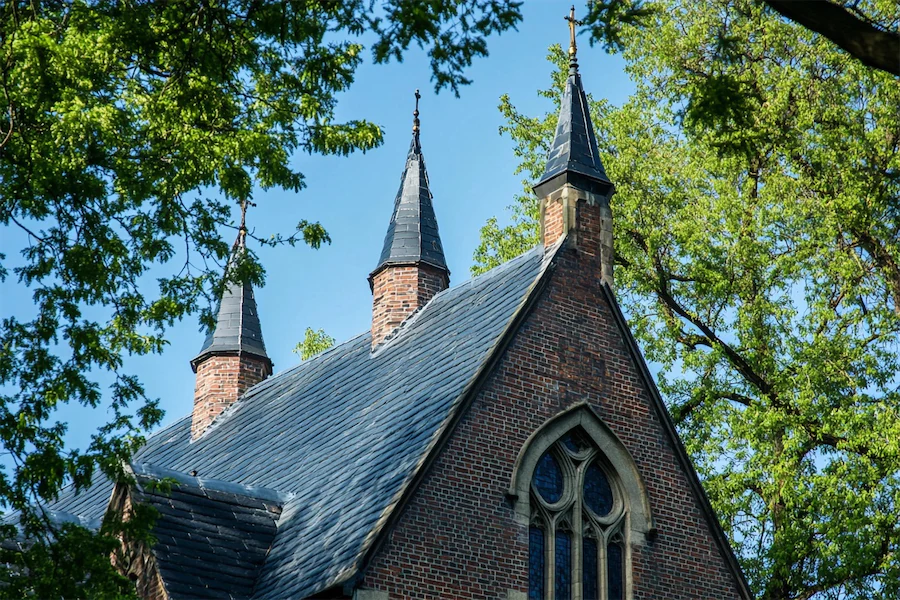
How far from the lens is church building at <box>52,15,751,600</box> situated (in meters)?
16.8

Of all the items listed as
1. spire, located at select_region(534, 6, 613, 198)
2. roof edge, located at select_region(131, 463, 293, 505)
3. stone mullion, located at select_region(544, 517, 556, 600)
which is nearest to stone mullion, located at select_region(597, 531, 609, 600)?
stone mullion, located at select_region(544, 517, 556, 600)

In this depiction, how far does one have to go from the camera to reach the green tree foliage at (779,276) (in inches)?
961

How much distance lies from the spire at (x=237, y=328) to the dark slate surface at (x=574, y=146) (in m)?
9.60

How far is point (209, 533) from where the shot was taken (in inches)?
739

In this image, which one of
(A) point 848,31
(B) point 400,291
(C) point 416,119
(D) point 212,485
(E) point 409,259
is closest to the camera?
(A) point 848,31

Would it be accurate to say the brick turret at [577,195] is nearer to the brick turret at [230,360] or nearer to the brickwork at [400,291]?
the brickwork at [400,291]

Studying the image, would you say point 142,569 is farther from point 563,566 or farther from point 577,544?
point 577,544

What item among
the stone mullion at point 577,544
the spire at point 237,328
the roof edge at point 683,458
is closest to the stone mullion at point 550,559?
the stone mullion at point 577,544

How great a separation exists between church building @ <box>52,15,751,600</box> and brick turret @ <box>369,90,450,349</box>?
2530 millimetres

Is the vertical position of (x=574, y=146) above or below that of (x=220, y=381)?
below

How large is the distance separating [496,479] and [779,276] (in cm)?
1142

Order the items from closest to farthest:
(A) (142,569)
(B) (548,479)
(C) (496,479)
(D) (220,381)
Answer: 1. (C) (496,479)
2. (B) (548,479)
3. (A) (142,569)
4. (D) (220,381)

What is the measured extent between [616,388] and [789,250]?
9338 mm

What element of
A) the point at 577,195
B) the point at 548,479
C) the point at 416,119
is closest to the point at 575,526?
the point at 548,479
